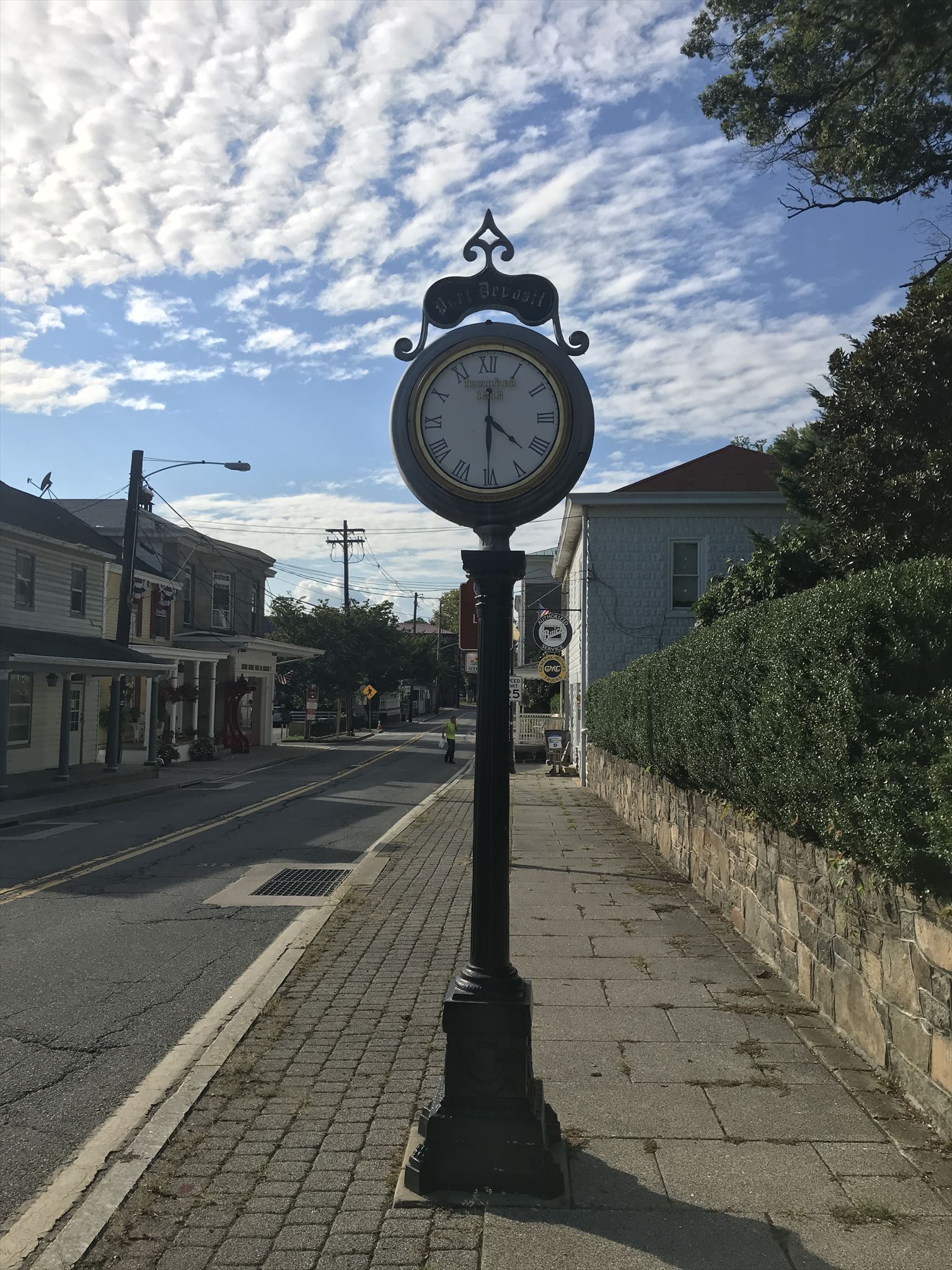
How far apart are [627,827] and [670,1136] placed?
39.4 feet

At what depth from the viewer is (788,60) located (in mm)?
12656

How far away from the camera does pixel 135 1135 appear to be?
181 inches

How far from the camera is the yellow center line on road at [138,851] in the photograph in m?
10.9

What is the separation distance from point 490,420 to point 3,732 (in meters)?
18.5

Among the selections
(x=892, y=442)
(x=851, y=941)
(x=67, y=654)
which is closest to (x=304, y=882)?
(x=851, y=941)

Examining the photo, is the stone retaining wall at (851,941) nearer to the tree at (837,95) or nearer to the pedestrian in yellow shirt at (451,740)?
the tree at (837,95)

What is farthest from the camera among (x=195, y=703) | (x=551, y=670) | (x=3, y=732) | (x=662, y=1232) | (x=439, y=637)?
(x=439, y=637)

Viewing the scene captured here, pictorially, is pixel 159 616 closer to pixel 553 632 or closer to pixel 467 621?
pixel 553 632

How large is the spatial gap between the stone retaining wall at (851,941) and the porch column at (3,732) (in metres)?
15.4

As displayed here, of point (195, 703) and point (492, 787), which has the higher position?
point (195, 703)

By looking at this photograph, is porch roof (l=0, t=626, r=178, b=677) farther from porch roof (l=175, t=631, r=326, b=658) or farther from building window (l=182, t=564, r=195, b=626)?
building window (l=182, t=564, r=195, b=626)

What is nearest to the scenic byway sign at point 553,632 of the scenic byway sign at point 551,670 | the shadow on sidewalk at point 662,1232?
the scenic byway sign at point 551,670

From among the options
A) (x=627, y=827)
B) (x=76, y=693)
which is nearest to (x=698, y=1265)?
(x=627, y=827)

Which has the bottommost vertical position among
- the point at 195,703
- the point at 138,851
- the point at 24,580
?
the point at 138,851
